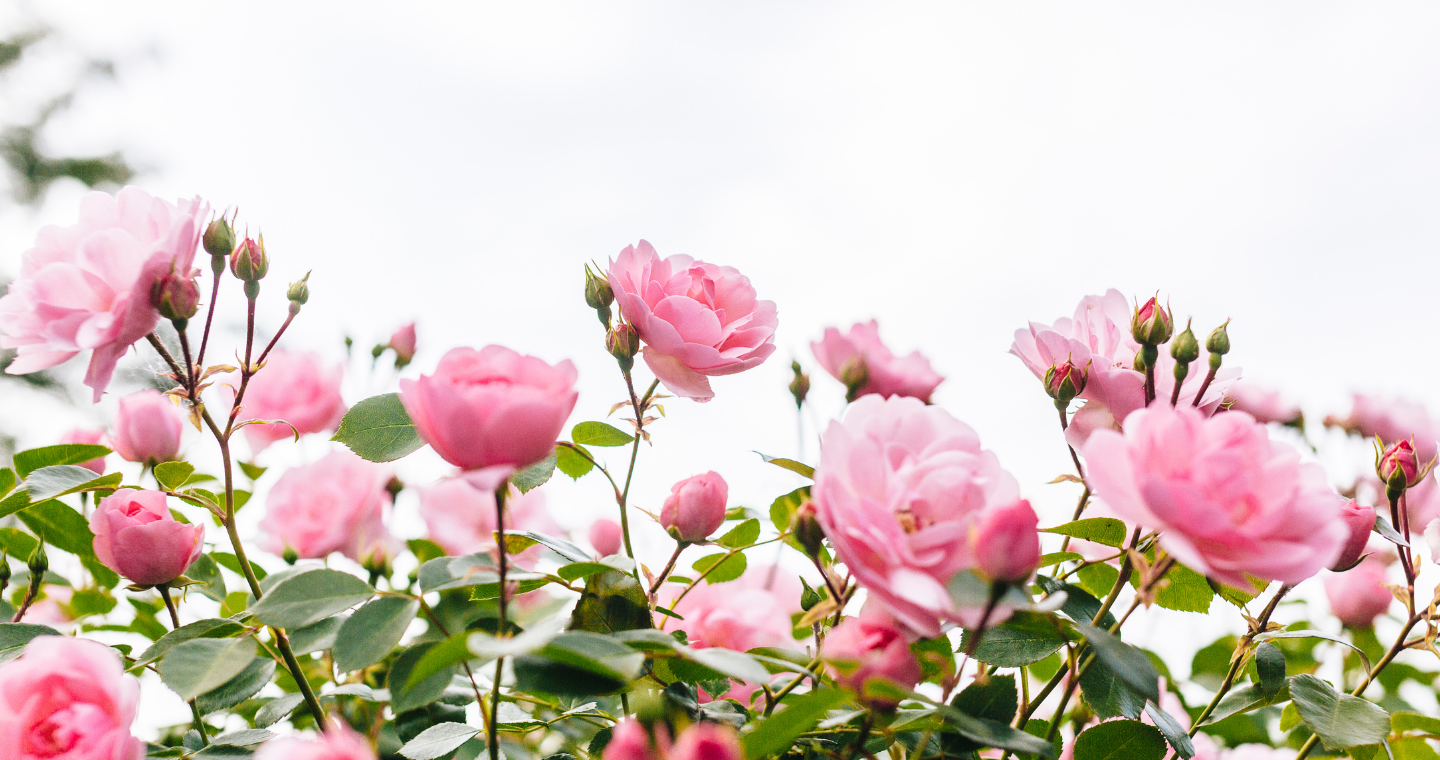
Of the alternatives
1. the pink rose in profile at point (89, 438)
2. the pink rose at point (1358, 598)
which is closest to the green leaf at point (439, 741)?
the pink rose in profile at point (89, 438)

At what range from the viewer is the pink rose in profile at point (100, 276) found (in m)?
0.51

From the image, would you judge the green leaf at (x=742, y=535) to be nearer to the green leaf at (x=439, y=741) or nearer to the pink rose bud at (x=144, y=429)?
the green leaf at (x=439, y=741)

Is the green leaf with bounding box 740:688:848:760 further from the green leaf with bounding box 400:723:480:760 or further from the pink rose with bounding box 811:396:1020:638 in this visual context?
the green leaf with bounding box 400:723:480:760

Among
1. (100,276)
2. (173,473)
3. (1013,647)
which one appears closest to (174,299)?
(100,276)

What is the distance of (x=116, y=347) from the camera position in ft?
1.74

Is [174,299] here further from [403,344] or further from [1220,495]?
[403,344]

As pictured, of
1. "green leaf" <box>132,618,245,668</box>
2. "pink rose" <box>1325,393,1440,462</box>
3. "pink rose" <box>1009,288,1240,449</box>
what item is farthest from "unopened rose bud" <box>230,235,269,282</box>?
"pink rose" <box>1325,393,1440,462</box>

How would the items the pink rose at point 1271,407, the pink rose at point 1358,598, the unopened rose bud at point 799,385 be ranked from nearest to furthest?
1. the unopened rose bud at point 799,385
2. the pink rose at point 1358,598
3. the pink rose at point 1271,407

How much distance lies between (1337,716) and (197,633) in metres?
0.73

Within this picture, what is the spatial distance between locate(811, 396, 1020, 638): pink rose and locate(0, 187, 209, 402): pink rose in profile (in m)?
0.42

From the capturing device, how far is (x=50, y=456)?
681 mm

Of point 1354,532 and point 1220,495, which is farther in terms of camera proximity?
point 1354,532

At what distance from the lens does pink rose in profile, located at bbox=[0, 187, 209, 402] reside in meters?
0.51

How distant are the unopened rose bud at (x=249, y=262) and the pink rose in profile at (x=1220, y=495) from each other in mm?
559
